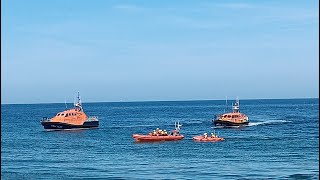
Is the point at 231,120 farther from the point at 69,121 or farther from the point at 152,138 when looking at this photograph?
the point at 152,138

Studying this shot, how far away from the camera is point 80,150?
7212 cm

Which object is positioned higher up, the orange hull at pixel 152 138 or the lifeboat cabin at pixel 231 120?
the lifeboat cabin at pixel 231 120

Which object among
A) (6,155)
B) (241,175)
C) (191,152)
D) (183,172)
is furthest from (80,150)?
(241,175)

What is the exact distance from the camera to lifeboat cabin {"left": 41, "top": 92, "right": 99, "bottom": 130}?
110375 millimetres

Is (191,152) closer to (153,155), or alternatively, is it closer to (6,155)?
(153,155)

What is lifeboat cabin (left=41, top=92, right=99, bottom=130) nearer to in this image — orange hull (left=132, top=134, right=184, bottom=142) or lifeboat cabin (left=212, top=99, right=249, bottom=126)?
lifeboat cabin (left=212, top=99, right=249, bottom=126)

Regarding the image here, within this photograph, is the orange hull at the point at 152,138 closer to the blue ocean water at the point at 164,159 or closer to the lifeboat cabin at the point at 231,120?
the blue ocean water at the point at 164,159

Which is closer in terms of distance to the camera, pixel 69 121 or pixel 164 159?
pixel 164 159

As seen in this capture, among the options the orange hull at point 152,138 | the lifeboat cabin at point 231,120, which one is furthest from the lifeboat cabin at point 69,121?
the orange hull at point 152,138

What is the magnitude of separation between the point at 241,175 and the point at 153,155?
1850 cm

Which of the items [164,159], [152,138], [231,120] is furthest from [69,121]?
[164,159]

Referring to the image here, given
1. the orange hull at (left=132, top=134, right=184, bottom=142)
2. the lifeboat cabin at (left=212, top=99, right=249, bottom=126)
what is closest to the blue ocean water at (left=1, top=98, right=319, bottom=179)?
the orange hull at (left=132, top=134, right=184, bottom=142)

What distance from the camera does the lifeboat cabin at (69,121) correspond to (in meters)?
110

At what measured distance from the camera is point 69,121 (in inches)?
4390
